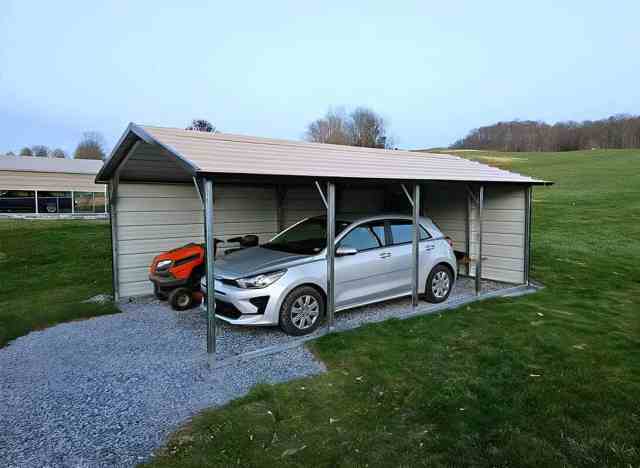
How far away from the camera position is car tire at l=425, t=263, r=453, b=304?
7.00 m

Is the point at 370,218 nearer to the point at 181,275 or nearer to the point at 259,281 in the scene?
the point at 259,281

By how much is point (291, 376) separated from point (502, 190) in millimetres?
6315

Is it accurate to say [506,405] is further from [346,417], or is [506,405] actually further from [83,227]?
[83,227]

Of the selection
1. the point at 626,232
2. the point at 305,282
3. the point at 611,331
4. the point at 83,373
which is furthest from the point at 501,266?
the point at 626,232

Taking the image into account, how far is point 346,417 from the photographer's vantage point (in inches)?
138

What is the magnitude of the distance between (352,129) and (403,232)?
1872 inches

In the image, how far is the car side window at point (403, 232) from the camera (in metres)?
6.71

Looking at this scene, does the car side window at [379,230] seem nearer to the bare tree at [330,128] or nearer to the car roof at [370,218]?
the car roof at [370,218]

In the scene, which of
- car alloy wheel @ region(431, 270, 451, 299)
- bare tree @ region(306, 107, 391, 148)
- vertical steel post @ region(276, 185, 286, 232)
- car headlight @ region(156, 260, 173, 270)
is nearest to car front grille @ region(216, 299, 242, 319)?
car headlight @ region(156, 260, 173, 270)

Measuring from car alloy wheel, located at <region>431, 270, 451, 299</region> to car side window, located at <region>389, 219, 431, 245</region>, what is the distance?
0.68 metres

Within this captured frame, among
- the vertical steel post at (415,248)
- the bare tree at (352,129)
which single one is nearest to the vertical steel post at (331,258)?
the vertical steel post at (415,248)

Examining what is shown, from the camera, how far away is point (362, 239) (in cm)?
634

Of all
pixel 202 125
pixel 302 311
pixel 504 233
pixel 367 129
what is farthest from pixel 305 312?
pixel 367 129

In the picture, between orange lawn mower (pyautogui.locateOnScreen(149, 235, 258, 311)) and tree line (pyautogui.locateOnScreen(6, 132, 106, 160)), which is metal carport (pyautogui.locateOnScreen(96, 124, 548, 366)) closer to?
orange lawn mower (pyautogui.locateOnScreen(149, 235, 258, 311))
